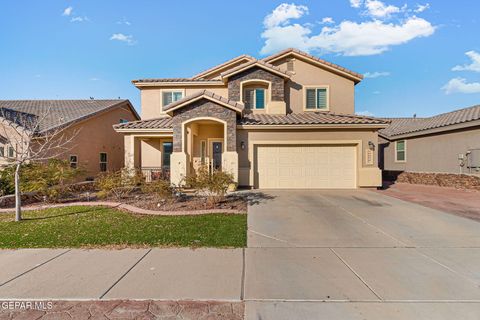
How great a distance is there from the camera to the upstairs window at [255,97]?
51.4 ft

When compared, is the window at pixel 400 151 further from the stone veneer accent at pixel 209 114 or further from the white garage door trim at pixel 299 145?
the stone veneer accent at pixel 209 114

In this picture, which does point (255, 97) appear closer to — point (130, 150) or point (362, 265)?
point (130, 150)

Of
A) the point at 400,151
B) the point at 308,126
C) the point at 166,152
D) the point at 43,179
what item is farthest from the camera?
the point at 400,151

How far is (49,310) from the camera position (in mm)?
3176

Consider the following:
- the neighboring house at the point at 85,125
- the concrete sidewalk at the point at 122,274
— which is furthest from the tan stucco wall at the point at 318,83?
the neighboring house at the point at 85,125

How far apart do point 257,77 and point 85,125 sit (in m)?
12.1

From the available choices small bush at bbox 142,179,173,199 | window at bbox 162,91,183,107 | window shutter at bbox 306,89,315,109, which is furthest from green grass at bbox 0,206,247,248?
window shutter at bbox 306,89,315,109

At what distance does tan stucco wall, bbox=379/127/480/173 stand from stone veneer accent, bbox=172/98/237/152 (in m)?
12.8

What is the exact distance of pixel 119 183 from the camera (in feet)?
32.4

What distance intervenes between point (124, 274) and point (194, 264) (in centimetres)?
115

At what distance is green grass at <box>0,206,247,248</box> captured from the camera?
5468 mm

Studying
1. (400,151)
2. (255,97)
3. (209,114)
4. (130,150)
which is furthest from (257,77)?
(400,151)

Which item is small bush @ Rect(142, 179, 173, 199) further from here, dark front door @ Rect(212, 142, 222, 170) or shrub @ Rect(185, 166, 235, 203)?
dark front door @ Rect(212, 142, 222, 170)

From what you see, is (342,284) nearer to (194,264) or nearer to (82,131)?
(194,264)
